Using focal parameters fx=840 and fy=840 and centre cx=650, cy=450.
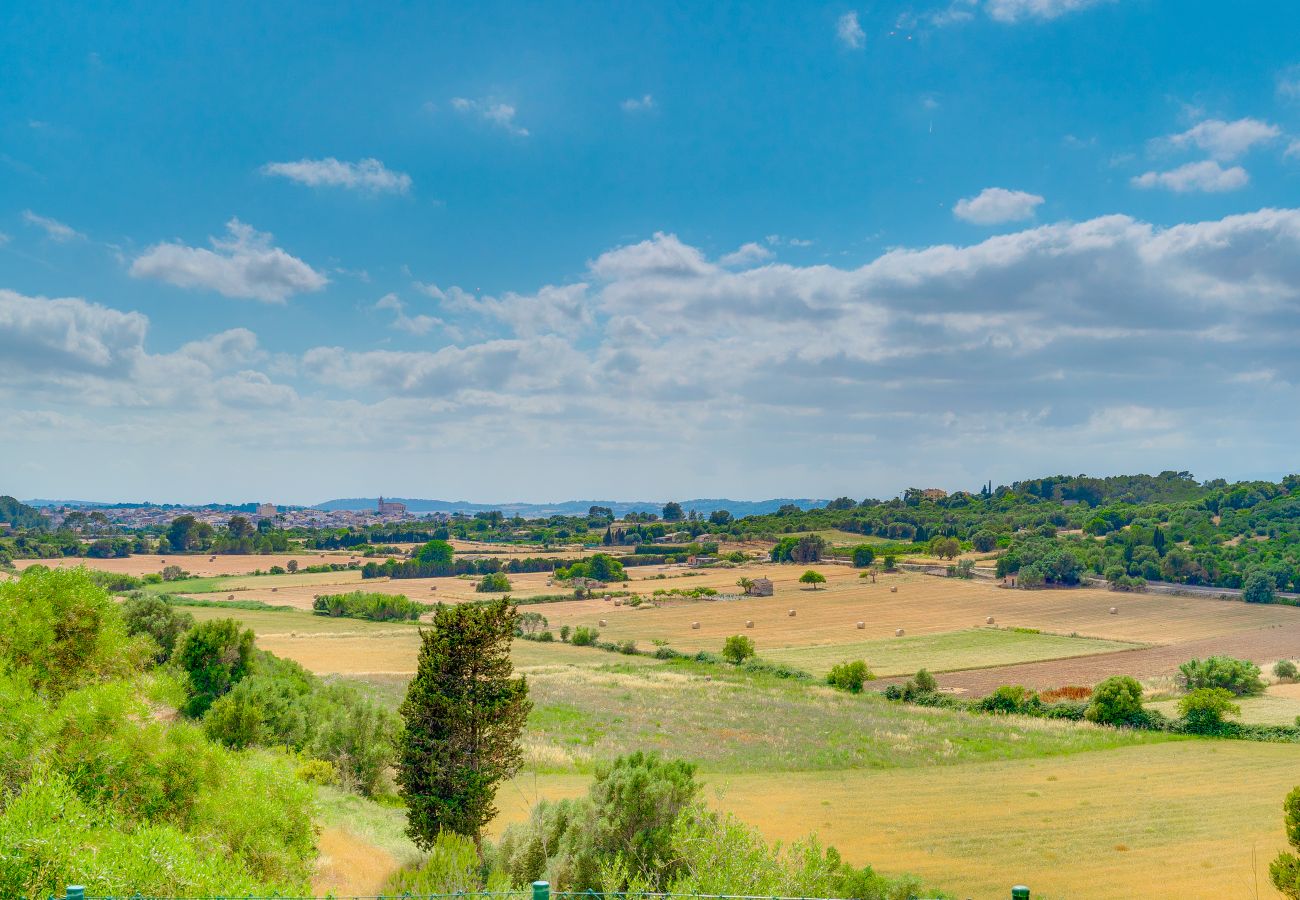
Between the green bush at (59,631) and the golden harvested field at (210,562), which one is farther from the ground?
the green bush at (59,631)

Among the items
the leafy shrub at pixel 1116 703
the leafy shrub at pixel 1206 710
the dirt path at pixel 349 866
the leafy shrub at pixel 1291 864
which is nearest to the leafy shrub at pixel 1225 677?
the leafy shrub at pixel 1206 710

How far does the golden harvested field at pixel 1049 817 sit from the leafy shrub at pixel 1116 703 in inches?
234

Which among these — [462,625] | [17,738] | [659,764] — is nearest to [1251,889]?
[659,764]

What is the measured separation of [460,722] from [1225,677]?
171 feet

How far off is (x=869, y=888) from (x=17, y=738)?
50.2 feet

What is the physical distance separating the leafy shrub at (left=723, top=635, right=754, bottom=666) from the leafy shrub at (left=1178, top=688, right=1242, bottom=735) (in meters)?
30.0

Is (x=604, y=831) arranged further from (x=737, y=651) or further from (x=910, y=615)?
(x=910, y=615)

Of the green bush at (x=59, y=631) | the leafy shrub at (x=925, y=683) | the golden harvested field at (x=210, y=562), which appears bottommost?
the golden harvested field at (x=210, y=562)

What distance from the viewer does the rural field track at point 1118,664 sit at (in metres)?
56.7

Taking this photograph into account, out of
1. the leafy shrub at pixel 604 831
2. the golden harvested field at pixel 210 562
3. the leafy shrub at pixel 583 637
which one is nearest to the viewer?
the leafy shrub at pixel 604 831

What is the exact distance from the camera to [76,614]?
21016 millimetres

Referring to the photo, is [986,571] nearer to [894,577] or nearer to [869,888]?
[894,577]

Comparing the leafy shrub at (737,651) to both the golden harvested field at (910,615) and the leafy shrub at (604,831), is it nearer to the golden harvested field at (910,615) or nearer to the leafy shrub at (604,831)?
the golden harvested field at (910,615)

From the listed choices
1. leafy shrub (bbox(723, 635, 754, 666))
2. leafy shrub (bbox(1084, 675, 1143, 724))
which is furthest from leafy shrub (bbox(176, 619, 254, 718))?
leafy shrub (bbox(1084, 675, 1143, 724))
